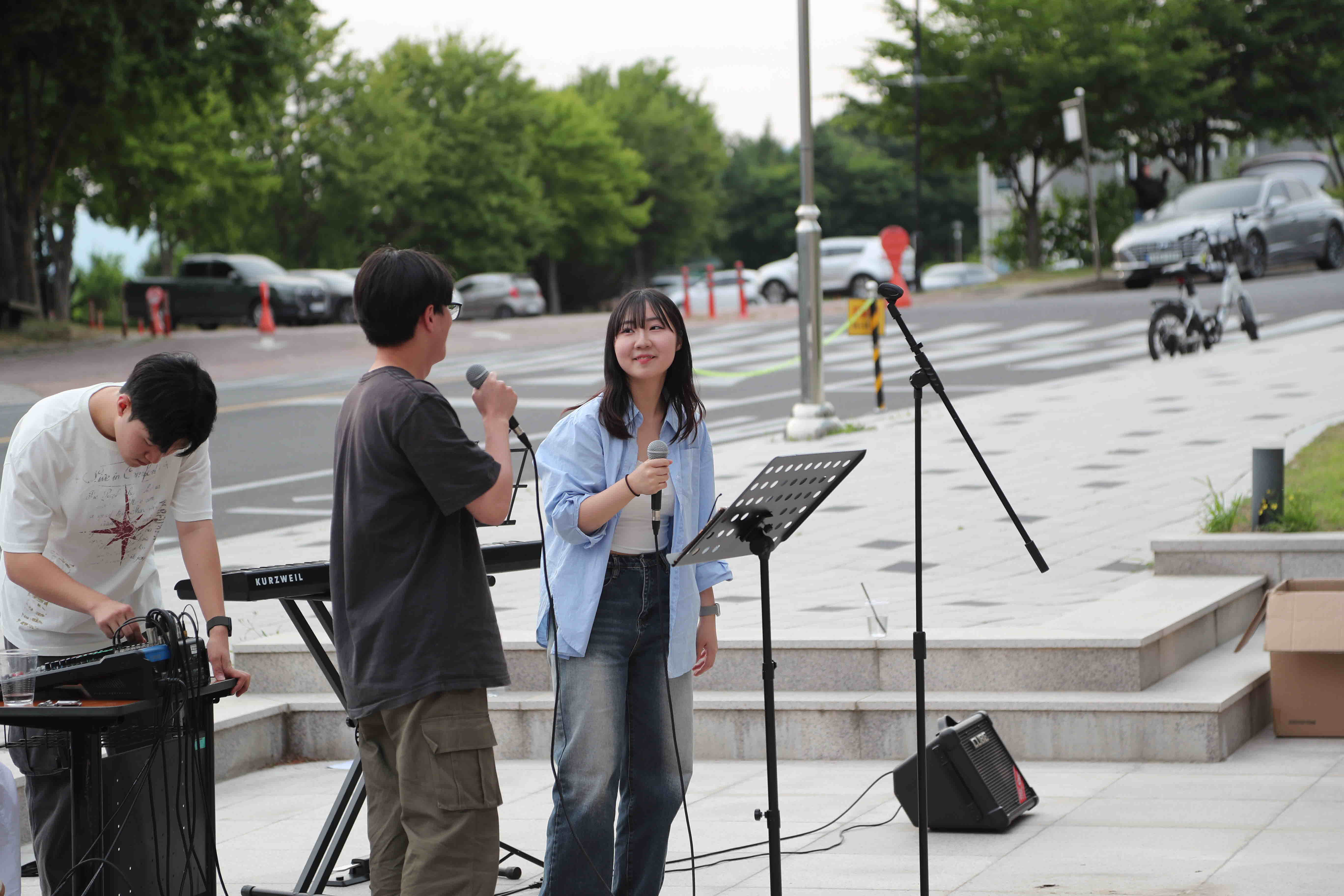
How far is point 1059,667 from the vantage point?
626 centimetres

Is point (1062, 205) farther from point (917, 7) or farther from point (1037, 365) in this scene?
point (1037, 365)

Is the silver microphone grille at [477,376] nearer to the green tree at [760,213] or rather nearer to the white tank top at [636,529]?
the white tank top at [636,529]

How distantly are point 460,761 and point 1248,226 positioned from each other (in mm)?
24545

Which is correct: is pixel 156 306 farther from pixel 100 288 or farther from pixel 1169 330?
pixel 100 288

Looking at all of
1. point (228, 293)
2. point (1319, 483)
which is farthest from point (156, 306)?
point (1319, 483)

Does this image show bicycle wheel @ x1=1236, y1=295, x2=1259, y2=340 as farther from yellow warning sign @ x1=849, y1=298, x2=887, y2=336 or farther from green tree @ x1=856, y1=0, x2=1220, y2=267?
green tree @ x1=856, y1=0, x2=1220, y2=267

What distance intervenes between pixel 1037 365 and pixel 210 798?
52.6ft

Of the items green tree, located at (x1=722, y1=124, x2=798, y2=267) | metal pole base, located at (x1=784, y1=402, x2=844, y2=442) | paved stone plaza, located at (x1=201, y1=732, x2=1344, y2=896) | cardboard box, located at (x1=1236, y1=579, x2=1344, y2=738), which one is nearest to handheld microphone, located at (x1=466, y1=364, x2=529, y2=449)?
paved stone plaza, located at (x1=201, y1=732, x2=1344, y2=896)

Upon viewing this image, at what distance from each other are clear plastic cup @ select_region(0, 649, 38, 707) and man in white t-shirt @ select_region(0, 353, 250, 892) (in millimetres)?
195

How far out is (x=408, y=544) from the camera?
3.35 metres

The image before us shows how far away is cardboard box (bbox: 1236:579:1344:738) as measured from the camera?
20.4ft

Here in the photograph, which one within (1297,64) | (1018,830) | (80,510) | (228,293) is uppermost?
(1297,64)

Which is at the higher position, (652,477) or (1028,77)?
(1028,77)

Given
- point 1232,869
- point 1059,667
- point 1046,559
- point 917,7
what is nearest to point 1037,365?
point 1046,559
